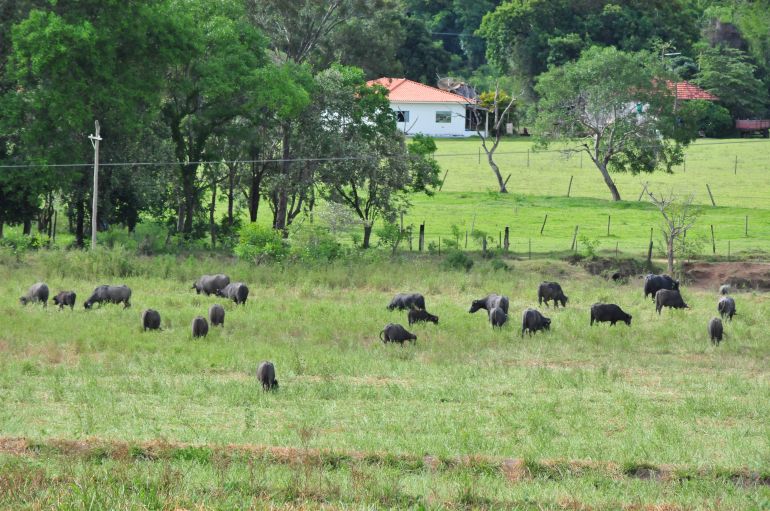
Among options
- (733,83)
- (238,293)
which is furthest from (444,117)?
(238,293)

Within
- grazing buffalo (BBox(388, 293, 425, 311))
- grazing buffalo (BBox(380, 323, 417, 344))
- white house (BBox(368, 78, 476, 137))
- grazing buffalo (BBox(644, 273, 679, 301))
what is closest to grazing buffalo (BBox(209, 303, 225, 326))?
grazing buffalo (BBox(380, 323, 417, 344))

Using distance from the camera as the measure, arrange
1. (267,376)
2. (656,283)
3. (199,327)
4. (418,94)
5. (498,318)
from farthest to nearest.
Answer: (418,94), (656,283), (498,318), (199,327), (267,376)

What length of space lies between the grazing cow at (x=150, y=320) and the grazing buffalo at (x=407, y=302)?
261 inches

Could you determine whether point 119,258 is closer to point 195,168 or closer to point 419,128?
point 195,168

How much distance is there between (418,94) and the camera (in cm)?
8662

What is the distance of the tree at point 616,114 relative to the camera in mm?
58875

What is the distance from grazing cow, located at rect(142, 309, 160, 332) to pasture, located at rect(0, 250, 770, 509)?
30 centimetres

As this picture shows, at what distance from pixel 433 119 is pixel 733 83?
21994mm

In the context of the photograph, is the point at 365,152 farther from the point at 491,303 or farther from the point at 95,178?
the point at 491,303

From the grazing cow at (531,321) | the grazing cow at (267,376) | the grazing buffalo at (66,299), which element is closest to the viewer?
the grazing cow at (267,376)

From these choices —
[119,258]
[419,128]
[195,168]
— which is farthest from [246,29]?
[419,128]

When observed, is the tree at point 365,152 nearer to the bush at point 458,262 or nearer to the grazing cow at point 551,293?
the bush at point 458,262

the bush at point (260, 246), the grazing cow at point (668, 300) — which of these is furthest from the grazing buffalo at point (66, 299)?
the grazing cow at point (668, 300)

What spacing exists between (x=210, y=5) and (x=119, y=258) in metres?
13.0
